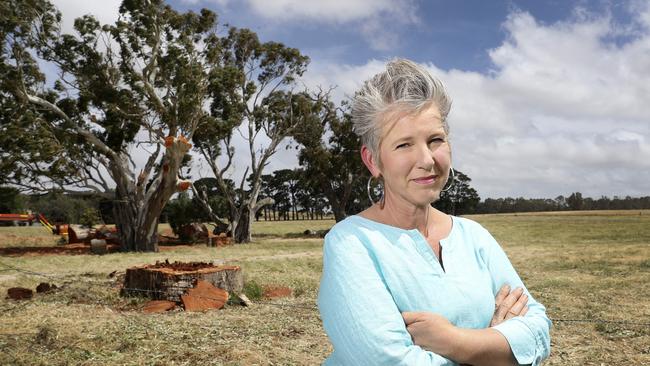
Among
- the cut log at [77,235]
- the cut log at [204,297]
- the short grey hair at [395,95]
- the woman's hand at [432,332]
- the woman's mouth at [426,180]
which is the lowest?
the cut log at [204,297]

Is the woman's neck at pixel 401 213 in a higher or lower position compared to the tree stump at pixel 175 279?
higher

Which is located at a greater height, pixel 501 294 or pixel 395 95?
pixel 395 95

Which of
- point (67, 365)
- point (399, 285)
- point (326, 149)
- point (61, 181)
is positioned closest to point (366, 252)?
point (399, 285)

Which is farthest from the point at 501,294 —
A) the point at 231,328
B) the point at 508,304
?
the point at 231,328

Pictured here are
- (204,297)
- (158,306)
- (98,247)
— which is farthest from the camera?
(98,247)

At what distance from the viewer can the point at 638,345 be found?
19.6 ft

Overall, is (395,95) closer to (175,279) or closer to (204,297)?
(204,297)

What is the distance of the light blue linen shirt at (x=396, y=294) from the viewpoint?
4.89 ft

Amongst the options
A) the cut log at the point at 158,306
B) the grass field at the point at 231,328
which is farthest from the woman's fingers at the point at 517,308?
the cut log at the point at 158,306

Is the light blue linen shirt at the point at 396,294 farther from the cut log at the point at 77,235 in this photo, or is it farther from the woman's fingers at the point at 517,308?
the cut log at the point at 77,235

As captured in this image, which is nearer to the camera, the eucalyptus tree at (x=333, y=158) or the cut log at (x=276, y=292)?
the cut log at (x=276, y=292)

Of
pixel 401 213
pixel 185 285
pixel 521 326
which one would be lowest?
pixel 185 285

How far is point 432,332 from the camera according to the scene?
1.51m

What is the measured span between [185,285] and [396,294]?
7.31 m
